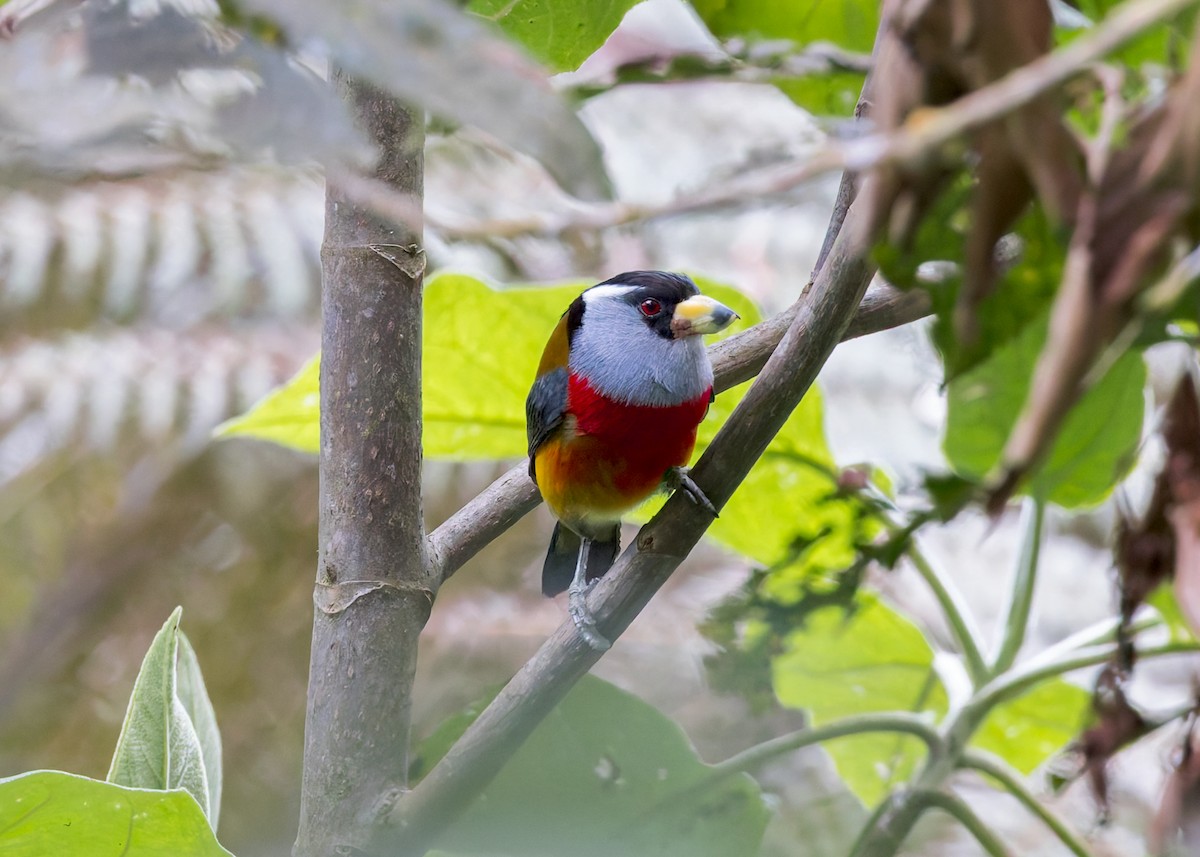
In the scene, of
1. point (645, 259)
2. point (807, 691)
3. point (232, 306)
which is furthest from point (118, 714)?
point (807, 691)

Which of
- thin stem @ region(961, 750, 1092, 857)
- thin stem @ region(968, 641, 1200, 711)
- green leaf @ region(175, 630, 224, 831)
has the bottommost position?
green leaf @ region(175, 630, 224, 831)

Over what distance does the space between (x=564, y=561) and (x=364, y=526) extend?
65cm

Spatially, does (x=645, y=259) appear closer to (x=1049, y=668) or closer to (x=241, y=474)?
(x=241, y=474)

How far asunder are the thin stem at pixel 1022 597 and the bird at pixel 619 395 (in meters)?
0.31

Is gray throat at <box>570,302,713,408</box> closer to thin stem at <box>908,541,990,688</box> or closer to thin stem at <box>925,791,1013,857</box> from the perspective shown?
thin stem at <box>908,541,990,688</box>

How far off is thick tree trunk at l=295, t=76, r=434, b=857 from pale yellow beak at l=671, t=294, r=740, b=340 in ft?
1.13

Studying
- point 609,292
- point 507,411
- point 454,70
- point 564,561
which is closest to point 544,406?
point 507,411

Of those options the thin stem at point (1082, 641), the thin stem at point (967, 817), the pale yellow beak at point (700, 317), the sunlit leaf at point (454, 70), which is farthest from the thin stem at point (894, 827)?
the sunlit leaf at point (454, 70)

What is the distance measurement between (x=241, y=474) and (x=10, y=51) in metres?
3.20

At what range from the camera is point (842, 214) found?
644mm

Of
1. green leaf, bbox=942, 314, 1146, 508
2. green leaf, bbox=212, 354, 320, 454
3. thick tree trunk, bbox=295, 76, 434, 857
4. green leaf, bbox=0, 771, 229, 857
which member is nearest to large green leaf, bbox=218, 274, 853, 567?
green leaf, bbox=212, 354, 320, 454

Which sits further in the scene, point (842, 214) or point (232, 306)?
point (232, 306)

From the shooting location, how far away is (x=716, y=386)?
91 cm

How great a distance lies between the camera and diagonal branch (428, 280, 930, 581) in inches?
Result: 28.6
